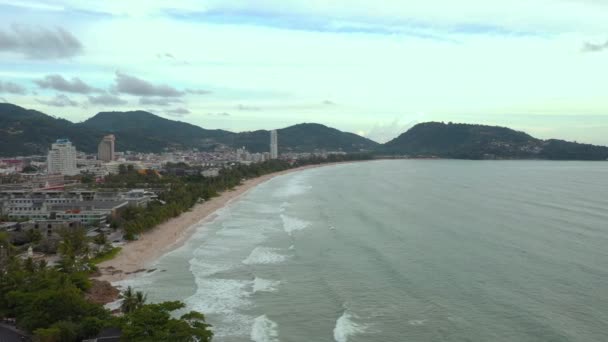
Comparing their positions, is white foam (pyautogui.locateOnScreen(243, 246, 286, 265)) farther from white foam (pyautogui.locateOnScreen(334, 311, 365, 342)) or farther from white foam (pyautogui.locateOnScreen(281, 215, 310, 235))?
white foam (pyautogui.locateOnScreen(334, 311, 365, 342))

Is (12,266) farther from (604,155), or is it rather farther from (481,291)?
(604,155)

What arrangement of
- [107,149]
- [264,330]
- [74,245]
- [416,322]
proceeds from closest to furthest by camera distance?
[264,330] → [416,322] → [74,245] → [107,149]

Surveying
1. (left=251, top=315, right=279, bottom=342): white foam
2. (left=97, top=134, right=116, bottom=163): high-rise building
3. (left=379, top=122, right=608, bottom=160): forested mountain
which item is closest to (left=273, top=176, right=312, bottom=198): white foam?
(left=251, top=315, right=279, bottom=342): white foam

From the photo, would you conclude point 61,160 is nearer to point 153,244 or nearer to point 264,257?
point 153,244

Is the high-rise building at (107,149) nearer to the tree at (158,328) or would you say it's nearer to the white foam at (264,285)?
the white foam at (264,285)

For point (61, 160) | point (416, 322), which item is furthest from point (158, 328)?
point (61, 160)

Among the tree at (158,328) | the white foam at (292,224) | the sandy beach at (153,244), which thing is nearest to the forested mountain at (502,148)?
the sandy beach at (153,244)
